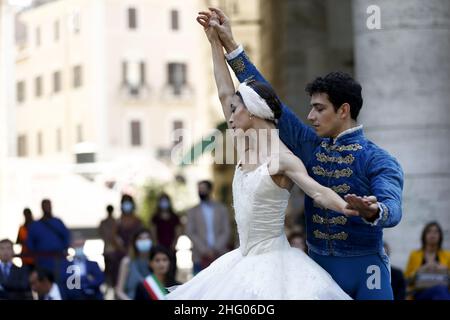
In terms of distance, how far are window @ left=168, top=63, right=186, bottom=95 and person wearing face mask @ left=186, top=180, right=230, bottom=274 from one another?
5475 centimetres

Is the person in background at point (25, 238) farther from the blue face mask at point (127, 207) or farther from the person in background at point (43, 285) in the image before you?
the person in background at point (43, 285)

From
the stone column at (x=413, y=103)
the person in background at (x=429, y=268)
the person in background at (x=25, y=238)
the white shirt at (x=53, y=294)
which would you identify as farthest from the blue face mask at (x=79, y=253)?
the person in background at (x=429, y=268)

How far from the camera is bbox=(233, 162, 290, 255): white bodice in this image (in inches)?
232

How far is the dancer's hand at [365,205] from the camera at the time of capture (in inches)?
213

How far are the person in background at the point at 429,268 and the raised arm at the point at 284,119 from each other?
541 centimetres

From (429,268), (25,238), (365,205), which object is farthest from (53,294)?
(365,205)

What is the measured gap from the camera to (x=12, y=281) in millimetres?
11953

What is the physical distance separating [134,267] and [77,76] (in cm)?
5643

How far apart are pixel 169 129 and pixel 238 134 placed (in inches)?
2559

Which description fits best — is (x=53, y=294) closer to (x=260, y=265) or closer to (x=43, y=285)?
(x=43, y=285)

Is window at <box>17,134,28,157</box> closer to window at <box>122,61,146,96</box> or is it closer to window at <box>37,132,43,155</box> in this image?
window at <box>37,132,43,155</box>
